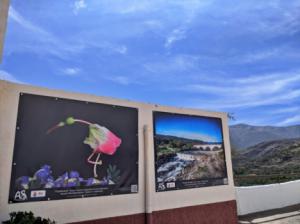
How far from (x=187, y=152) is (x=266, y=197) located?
19.4 feet

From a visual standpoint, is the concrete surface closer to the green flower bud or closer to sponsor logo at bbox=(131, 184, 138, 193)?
sponsor logo at bbox=(131, 184, 138, 193)

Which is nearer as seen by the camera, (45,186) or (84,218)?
(45,186)

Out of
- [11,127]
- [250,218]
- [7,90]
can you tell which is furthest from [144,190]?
[250,218]

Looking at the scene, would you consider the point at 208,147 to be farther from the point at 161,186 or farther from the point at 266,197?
the point at 266,197

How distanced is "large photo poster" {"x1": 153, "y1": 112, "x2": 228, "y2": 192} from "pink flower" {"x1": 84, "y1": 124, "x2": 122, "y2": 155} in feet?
3.43

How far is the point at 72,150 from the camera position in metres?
4.86

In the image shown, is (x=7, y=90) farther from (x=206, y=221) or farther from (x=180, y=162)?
(x=206, y=221)

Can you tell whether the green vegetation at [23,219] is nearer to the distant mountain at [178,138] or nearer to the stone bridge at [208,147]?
the distant mountain at [178,138]

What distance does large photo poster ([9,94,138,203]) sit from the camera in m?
4.36

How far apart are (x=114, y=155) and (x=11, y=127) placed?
1912mm

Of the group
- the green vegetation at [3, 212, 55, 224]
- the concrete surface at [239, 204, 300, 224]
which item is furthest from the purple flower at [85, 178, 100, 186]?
the concrete surface at [239, 204, 300, 224]

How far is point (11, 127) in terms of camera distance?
429 cm

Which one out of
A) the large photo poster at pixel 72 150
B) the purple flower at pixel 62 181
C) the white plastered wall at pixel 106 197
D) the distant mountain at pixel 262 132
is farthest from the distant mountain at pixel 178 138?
the distant mountain at pixel 262 132

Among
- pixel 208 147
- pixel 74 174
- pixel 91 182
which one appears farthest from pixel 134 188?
pixel 208 147
